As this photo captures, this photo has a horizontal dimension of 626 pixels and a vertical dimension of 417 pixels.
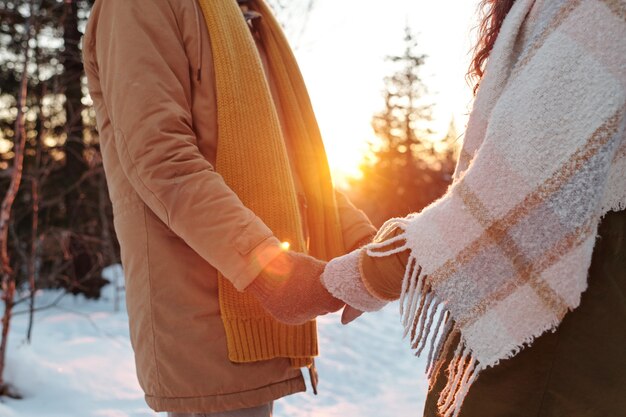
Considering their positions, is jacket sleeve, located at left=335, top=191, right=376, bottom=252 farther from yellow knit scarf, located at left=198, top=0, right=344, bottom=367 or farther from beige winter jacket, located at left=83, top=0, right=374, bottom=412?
beige winter jacket, located at left=83, top=0, right=374, bottom=412

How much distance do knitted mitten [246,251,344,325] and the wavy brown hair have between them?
0.60 m

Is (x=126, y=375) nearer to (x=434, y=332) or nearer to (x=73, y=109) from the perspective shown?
(x=434, y=332)

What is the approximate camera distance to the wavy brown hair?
1.33 m

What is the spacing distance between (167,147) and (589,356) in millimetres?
1007

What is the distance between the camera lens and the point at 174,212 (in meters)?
1.45

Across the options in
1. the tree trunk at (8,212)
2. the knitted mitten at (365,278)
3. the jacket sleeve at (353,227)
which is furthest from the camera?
the tree trunk at (8,212)

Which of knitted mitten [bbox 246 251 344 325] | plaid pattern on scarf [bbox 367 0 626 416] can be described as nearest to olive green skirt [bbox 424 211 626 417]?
plaid pattern on scarf [bbox 367 0 626 416]

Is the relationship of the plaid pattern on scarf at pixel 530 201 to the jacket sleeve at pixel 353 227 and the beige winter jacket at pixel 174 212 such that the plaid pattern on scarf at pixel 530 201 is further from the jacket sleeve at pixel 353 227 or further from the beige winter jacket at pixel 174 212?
the jacket sleeve at pixel 353 227

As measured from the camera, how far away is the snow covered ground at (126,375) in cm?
399

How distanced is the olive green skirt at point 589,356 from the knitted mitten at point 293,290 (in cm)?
46

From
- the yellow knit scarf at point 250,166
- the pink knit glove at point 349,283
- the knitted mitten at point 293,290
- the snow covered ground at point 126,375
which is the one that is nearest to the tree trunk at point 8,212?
the snow covered ground at point 126,375

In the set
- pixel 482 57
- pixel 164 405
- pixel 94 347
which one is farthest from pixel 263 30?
pixel 94 347

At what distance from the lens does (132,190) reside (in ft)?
5.23

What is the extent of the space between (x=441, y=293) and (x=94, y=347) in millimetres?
5160
